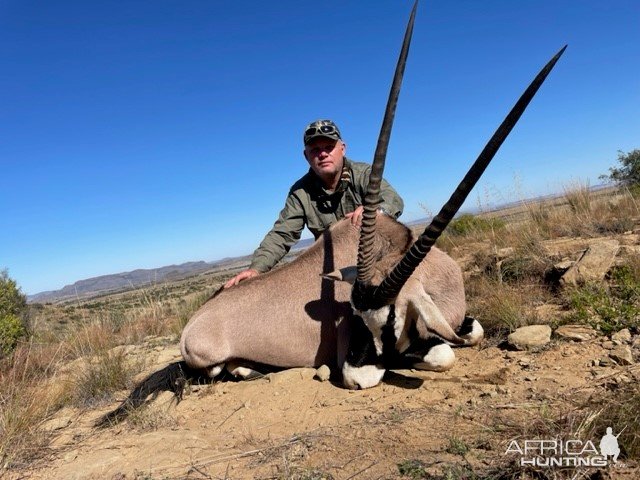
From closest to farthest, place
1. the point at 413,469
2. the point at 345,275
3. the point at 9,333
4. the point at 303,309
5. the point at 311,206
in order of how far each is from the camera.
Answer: the point at 413,469 < the point at 345,275 < the point at 303,309 < the point at 311,206 < the point at 9,333

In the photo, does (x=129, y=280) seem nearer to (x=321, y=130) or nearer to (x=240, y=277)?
(x=240, y=277)

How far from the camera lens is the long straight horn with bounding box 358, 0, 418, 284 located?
2941 millimetres

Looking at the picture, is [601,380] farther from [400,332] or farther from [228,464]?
[228,464]

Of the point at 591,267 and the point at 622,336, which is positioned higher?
the point at 591,267

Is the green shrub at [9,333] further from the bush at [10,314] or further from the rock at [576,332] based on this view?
the rock at [576,332]

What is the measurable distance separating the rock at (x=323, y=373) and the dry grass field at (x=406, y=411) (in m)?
0.08

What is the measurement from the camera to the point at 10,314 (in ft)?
27.5

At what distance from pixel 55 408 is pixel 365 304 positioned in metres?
3.30

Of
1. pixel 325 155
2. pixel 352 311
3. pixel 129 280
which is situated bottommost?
pixel 352 311

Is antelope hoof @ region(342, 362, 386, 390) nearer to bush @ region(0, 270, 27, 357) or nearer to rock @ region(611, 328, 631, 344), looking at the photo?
rock @ region(611, 328, 631, 344)

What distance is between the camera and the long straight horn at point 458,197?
226 cm

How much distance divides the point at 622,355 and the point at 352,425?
1.77m

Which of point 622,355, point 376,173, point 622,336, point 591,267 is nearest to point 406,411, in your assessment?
point 622,355

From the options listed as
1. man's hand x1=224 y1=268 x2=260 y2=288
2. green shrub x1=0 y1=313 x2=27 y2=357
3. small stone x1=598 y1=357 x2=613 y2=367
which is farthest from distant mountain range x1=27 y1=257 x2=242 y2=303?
small stone x1=598 y1=357 x2=613 y2=367
